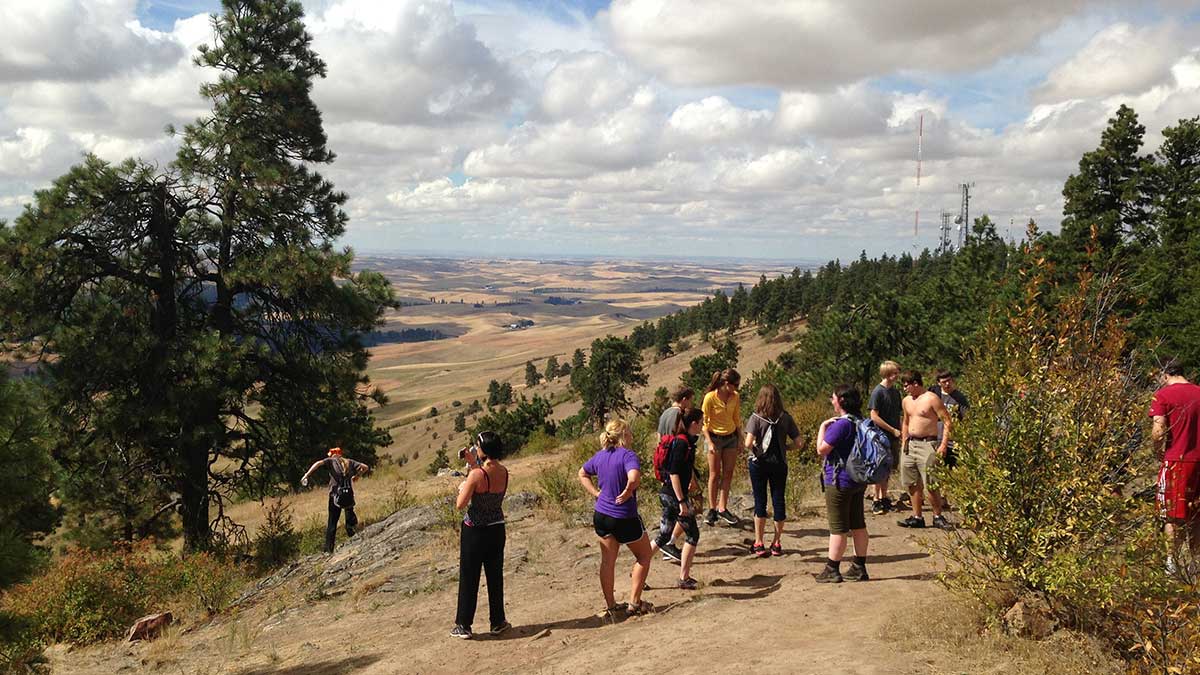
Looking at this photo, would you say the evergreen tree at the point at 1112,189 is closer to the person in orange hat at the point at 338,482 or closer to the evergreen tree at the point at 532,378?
the person in orange hat at the point at 338,482

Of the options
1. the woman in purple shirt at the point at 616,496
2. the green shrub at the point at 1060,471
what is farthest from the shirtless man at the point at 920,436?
the woman in purple shirt at the point at 616,496

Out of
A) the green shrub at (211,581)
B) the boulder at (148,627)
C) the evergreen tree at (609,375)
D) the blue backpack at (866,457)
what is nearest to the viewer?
the blue backpack at (866,457)

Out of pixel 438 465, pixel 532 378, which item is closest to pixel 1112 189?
pixel 438 465

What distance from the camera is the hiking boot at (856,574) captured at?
7.18 metres

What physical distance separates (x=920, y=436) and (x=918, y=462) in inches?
12.9

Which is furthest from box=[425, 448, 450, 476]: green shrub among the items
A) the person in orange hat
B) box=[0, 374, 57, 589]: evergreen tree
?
box=[0, 374, 57, 589]: evergreen tree

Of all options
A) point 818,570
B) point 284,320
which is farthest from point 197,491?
point 818,570

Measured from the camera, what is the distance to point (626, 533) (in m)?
6.30

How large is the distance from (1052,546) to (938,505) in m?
3.98

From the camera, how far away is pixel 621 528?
6.29 metres

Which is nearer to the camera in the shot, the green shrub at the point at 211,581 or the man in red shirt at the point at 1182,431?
the man in red shirt at the point at 1182,431

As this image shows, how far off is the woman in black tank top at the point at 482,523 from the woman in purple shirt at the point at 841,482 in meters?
3.13

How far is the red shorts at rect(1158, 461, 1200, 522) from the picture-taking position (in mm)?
5508

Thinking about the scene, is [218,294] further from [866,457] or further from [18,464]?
[866,457]
